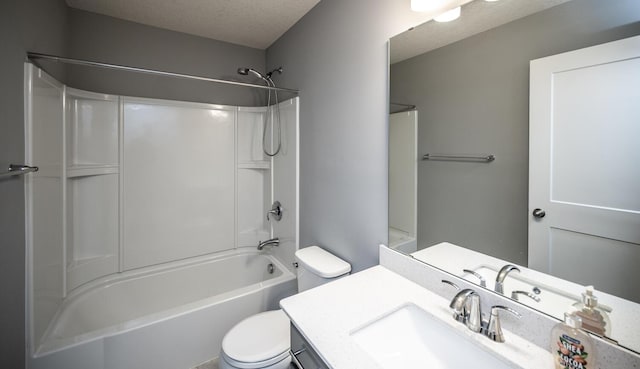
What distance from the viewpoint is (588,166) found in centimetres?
75

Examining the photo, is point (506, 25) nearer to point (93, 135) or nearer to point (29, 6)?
point (29, 6)

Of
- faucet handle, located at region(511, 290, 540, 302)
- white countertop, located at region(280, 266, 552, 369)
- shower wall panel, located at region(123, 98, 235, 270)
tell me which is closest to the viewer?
white countertop, located at region(280, 266, 552, 369)

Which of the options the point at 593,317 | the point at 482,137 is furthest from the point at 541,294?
the point at 482,137

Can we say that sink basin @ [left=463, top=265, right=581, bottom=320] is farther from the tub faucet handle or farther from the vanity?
the tub faucet handle

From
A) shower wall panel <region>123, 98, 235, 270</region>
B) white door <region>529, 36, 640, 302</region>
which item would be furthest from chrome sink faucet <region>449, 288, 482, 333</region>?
shower wall panel <region>123, 98, 235, 270</region>

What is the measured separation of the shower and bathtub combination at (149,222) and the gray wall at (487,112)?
1135mm

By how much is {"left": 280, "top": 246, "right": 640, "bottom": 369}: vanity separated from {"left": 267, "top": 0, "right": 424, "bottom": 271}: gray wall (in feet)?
1.18

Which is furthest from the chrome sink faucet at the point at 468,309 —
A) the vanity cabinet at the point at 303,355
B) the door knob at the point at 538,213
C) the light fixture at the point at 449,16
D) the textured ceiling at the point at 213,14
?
the textured ceiling at the point at 213,14

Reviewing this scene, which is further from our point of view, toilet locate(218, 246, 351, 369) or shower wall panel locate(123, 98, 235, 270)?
shower wall panel locate(123, 98, 235, 270)

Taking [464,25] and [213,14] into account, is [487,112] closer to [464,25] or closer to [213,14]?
[464,25]

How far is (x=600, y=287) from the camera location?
29.2 inches

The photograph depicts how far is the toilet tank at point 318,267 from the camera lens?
1496 millimetres

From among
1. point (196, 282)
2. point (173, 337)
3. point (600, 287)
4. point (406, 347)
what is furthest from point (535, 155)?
point (196, 282)

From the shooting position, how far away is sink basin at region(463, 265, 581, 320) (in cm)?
79
